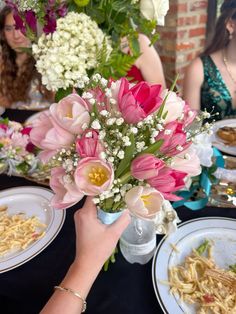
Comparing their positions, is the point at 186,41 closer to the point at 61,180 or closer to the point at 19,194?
the point at 19,194

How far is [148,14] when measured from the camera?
84 cm

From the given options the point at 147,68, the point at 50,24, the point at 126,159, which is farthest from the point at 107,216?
the point at 147,68

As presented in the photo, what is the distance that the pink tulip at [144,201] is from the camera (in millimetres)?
510

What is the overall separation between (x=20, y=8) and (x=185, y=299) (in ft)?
2.53

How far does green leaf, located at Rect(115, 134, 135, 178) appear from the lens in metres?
0.50

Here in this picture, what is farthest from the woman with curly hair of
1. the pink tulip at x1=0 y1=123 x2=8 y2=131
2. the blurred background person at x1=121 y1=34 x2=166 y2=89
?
the pink tulip at x1=0 y1=123 x2=8 y2=131

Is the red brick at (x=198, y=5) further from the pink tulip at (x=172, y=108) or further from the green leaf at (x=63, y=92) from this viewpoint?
the pink tulip at (x=172, y=108)

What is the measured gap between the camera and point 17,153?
107cm

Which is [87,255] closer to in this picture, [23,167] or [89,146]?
[89,146]

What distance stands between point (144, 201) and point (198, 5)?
240 cm

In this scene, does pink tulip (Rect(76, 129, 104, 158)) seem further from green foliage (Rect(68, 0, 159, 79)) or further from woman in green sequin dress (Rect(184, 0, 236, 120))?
woman in green sequin dress (Rect(184, 0, 236, 120))

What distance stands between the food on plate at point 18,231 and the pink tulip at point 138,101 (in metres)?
0.50

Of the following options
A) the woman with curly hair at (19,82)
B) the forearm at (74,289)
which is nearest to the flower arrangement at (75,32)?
the forearm at (74,289)

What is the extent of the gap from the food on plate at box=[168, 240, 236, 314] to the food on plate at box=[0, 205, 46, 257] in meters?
0.39
